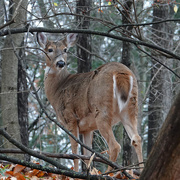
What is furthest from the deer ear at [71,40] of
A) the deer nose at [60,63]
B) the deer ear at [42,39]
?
the deer nose at [60,63]

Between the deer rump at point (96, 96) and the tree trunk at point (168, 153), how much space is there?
305cm

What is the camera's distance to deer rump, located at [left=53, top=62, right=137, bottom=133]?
5703 millimetres

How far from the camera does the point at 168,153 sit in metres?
2.51

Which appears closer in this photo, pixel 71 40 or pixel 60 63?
pixel 60 63

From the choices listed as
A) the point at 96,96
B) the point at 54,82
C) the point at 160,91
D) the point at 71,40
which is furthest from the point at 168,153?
the point at 160,91

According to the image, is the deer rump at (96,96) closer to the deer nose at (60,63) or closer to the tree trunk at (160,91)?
the deer nose at (60,63)

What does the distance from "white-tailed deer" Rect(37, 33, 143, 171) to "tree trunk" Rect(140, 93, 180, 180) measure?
2.97m

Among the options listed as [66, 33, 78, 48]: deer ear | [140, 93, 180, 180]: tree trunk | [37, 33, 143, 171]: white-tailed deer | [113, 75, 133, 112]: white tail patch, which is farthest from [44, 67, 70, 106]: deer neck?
[140, 93, 180, 180]: tree trunk

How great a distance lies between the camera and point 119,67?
19.3ft

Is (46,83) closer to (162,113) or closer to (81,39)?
(81,39)

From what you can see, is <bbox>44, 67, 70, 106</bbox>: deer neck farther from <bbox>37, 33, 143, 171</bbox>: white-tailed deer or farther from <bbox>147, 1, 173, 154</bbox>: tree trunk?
<bbox>147, 1, 173, 154</bbox>: tree trunk

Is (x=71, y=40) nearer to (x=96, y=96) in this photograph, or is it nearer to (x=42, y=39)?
(x=42, y=39)

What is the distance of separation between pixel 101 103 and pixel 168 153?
131 inches

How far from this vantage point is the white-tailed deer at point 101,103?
18.6 feet
